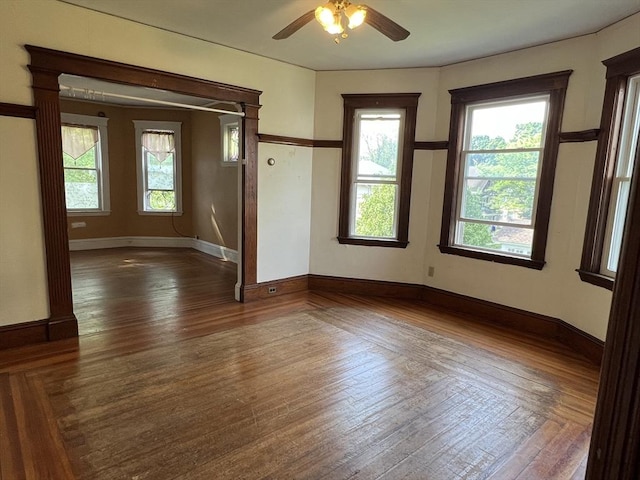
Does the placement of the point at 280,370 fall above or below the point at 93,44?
below

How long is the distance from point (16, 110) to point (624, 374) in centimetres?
384

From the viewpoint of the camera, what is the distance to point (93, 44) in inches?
128

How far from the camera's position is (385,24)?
2451mm

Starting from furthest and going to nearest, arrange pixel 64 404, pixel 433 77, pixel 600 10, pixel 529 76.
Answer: pixel 433 77, pixel 529 76, pixel 600 10, pixel 64 404

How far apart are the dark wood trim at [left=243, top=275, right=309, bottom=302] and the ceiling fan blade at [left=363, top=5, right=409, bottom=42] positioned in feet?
9.97

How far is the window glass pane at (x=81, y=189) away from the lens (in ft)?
22.8

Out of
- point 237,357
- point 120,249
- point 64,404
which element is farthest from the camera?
point 120,249

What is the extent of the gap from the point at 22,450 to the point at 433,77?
15.7 ft

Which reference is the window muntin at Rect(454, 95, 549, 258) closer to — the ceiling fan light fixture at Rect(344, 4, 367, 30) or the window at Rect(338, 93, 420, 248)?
the window at Rect(338, 93, 420, 248)

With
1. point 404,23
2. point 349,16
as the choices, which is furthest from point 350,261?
point 349,16

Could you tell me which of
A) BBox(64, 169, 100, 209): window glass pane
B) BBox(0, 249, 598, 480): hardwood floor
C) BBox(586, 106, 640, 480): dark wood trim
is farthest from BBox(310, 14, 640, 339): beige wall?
BBox(64, 169, 100, 209): window glass pane

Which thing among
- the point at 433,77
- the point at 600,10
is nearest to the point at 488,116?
the point at 433,77

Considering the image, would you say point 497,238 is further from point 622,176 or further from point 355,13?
point 355,13

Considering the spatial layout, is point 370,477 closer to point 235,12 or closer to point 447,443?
point 447,443
